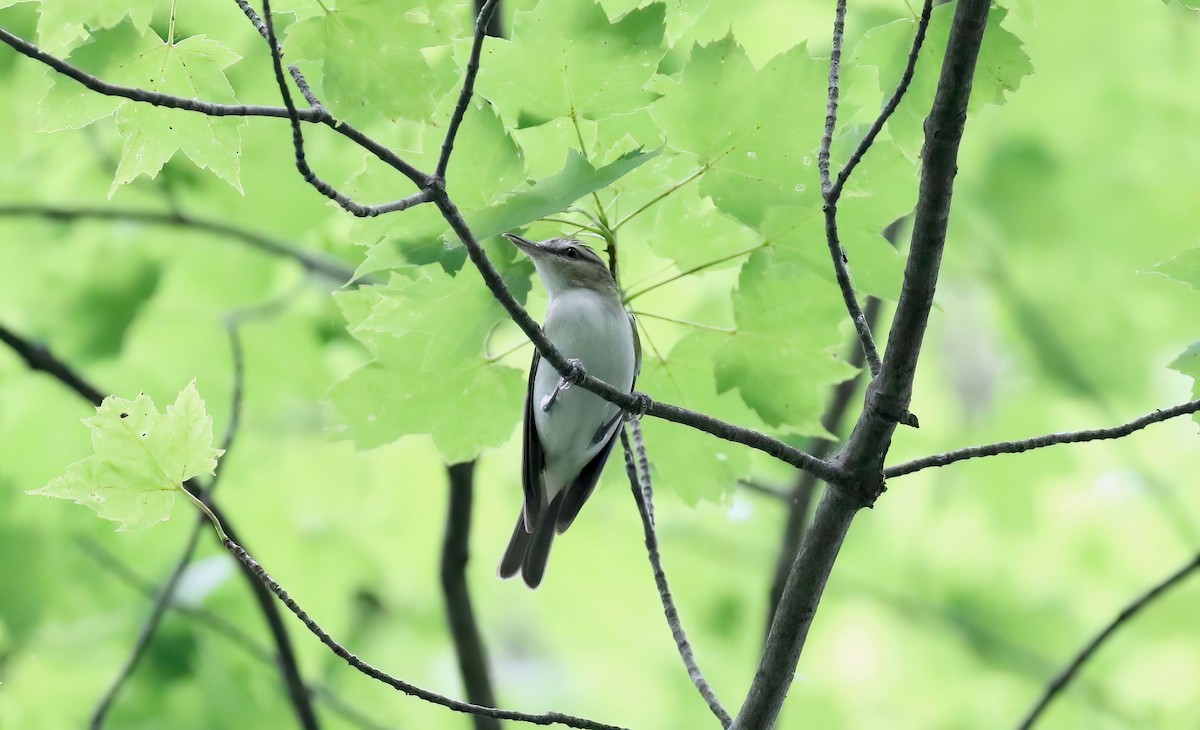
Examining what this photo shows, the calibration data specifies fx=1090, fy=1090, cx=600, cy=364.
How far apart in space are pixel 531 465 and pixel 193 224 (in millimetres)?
1925

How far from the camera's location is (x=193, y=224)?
480cm

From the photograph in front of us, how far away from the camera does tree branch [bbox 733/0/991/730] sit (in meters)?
1.93

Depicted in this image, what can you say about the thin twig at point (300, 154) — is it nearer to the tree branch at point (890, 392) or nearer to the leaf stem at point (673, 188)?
the leaf stem at point (673, 188)

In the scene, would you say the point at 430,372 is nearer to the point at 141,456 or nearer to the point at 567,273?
the point at 141,456

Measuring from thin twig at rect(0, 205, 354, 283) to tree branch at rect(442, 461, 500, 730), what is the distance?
1.26 m

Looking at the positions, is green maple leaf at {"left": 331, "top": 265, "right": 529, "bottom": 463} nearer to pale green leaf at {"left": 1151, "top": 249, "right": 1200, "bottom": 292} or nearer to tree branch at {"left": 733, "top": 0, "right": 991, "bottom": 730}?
tree branch at {"left": 733, "top": 0, "right": 991, "bottom": 730}

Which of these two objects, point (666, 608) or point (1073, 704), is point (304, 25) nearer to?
point (666, 608)

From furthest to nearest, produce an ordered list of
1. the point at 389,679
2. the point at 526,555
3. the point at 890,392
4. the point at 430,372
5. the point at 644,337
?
the point at 644,337
the point at 526,555
the point at 430,372
the point at 389,679
the point at 890,392

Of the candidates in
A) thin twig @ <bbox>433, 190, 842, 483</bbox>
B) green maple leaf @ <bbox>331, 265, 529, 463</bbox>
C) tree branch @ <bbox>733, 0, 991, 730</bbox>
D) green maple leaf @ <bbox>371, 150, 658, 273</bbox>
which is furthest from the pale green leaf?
green maple leaf @ <bbox>331, 265, 529, 463</bbox>

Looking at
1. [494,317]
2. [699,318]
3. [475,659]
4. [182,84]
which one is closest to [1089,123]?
[699,318]

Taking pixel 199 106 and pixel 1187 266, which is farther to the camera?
pixel 1187 266

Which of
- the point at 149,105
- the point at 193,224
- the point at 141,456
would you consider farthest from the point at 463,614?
the point at 149,105

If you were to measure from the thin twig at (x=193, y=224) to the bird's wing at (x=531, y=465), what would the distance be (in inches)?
45.3

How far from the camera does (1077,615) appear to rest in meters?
6.78
